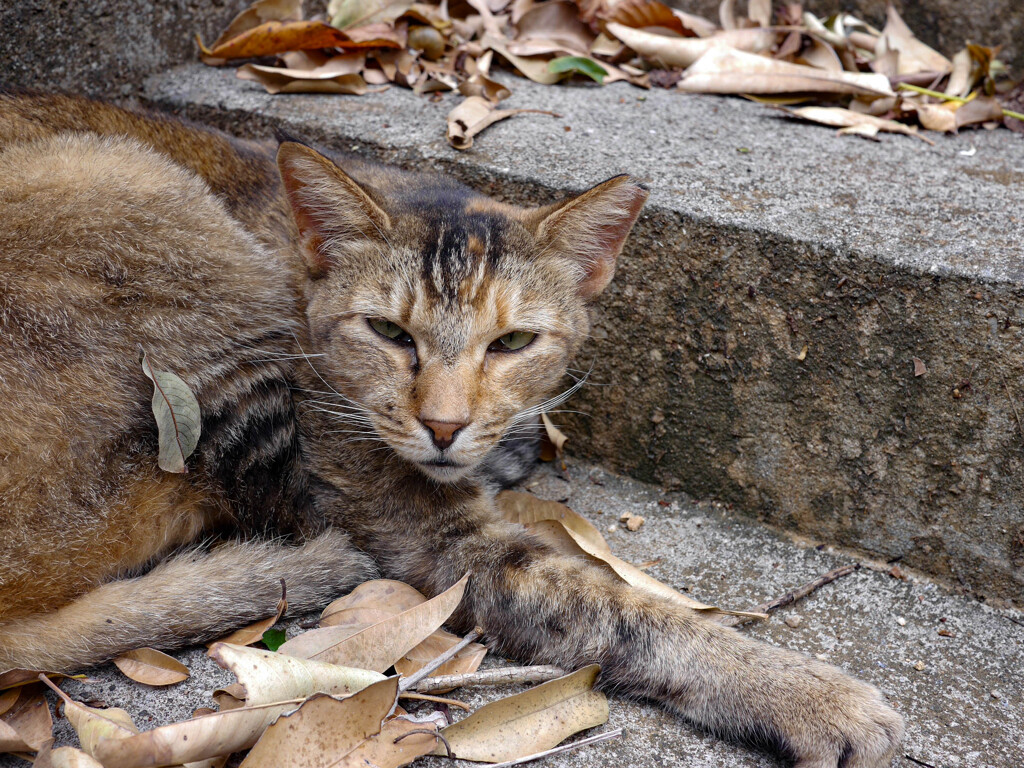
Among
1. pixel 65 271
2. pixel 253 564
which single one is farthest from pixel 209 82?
pixel 253 564

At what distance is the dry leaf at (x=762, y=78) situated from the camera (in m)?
3.72

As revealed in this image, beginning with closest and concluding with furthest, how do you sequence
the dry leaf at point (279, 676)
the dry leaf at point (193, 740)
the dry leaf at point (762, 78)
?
the dry leaf at point (193, 740) → the dry leaf at point (279, 676) → the dry leaf at point (762, 78)

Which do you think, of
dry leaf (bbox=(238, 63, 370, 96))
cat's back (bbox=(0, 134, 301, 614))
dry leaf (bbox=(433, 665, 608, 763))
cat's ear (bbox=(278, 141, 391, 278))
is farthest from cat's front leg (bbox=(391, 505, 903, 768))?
dry leaf (bbox=(238, 63, 370, 96))

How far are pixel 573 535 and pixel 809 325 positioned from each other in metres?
0.95

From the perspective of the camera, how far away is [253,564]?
2406 millimetres

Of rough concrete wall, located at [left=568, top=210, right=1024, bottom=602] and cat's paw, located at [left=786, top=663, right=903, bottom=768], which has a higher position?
rough concrete wall, located at [left=568, top=210, right=1024, bottom=602]

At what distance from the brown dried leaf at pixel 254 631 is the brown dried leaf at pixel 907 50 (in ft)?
11.6

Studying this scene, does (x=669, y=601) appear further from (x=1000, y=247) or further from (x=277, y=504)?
(x=1000, y=247)

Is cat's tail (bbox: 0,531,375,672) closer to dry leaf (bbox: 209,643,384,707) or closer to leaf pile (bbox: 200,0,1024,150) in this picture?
dry leaf (bbox: 209,643,384,707)

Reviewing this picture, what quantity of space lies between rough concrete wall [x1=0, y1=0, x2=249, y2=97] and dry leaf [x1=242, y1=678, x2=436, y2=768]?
263cm

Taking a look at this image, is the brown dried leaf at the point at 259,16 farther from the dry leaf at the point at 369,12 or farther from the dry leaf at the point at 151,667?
the dry leaf at the point at 151,667

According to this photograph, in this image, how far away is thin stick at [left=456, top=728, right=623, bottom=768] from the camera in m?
2.04

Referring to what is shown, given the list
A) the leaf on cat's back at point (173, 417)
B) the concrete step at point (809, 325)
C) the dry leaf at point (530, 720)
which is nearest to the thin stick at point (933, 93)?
the concrete step at point (809, 325)

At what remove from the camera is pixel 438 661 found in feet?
7.21
